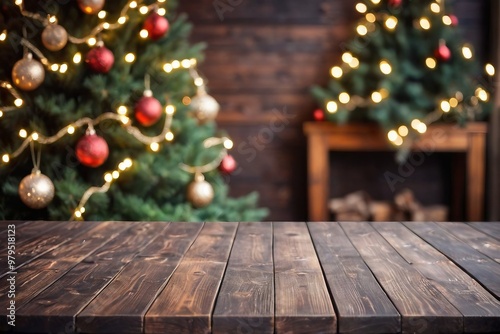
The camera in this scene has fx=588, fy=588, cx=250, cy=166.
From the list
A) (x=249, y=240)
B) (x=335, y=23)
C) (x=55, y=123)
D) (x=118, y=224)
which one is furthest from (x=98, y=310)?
(x=335, y=23)

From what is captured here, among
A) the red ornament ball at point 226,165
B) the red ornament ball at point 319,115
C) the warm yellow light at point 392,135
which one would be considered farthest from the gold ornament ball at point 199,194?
the warm yellow light at point 392,135

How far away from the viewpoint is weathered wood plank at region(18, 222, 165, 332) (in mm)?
1141

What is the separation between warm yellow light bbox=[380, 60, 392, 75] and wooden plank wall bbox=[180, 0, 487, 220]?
533 mm

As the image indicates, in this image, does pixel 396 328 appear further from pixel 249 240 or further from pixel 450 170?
pixel 450 170

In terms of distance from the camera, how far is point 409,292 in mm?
1274

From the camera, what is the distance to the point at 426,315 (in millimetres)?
1129

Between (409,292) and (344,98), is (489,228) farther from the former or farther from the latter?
(344,98)

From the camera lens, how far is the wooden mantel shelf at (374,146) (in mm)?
3619

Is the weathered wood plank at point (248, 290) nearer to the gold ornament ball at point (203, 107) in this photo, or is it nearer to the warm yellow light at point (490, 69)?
the gold ornament ball at point (203, 107)

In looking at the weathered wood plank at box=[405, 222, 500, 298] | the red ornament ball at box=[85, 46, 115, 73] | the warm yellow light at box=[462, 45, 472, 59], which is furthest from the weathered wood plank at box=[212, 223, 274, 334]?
the warm yellow light at box=[462, 45, 472, 59]

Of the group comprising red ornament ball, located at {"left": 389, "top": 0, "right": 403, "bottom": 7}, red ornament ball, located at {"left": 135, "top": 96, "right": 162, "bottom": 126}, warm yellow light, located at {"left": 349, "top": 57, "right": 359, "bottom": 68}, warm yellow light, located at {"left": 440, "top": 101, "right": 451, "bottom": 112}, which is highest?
red ornament ball, located at {"left": 389, "top": 0, "right": 403, "bottom": 7}

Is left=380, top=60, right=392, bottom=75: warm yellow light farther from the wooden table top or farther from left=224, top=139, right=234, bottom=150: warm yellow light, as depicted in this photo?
the wooden table top

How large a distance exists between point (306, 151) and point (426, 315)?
9.64 ft

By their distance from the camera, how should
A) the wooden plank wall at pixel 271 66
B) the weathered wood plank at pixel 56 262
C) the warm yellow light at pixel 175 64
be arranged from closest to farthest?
the weathered wood plank at pixel 56 262, the warm yellow light at pixel 175 64, the wooden plank wall at pixel 271 66
